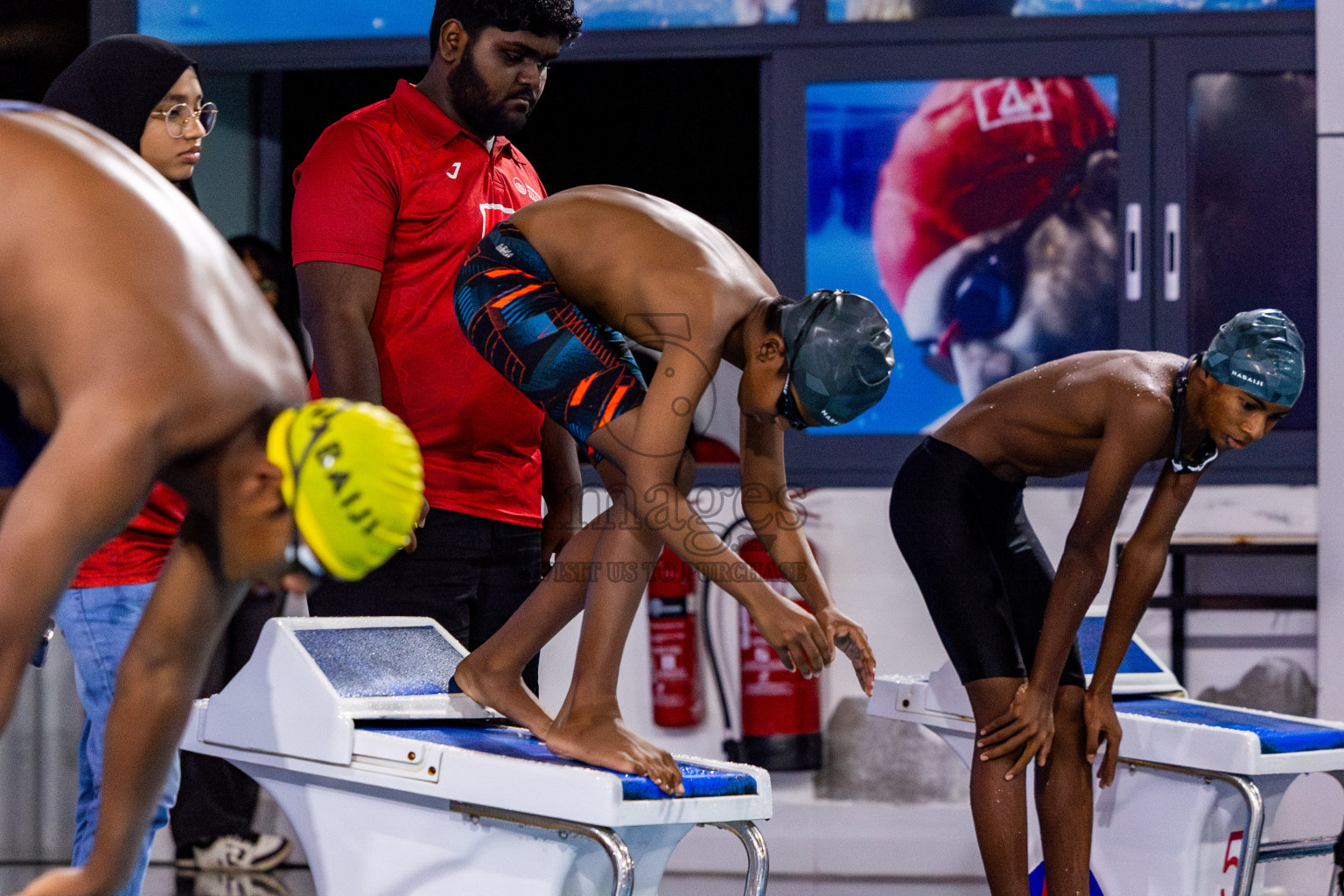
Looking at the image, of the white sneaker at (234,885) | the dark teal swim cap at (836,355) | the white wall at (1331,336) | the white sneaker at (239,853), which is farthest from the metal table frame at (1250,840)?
the white sneaker at (239,853)

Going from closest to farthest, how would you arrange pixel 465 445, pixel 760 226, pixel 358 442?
1. pixel 358 442
2. pixel 465 445
3. pixel 760 226

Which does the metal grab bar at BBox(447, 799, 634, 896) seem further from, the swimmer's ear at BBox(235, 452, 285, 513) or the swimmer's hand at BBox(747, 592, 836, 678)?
the swimmer's ear at BBox(235, 452, 285, 513)

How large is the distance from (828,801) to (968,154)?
2290 millimetres

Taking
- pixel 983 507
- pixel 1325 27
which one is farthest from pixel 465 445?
pixel 1325 27

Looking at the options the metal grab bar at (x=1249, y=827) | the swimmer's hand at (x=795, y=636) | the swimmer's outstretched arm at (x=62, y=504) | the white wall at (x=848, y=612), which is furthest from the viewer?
the white wall at (x=848, y=612)

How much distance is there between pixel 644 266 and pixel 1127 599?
52.9 inches

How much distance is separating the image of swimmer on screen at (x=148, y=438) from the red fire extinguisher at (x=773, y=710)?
291cm

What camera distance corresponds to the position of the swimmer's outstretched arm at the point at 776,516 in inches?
103

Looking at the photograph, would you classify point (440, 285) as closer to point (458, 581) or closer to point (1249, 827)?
point (458, 581)

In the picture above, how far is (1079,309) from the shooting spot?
15.4ft

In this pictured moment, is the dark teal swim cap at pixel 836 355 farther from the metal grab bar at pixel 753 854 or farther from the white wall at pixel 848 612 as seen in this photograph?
the white wall at pixel 848 612

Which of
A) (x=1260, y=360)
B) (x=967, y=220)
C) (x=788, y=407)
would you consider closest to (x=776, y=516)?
(x=788, y=407)

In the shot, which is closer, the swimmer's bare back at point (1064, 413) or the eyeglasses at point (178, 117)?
the eyeglasses at point (178, 117)

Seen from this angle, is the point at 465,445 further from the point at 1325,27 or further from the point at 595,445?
the point at 1325,27
